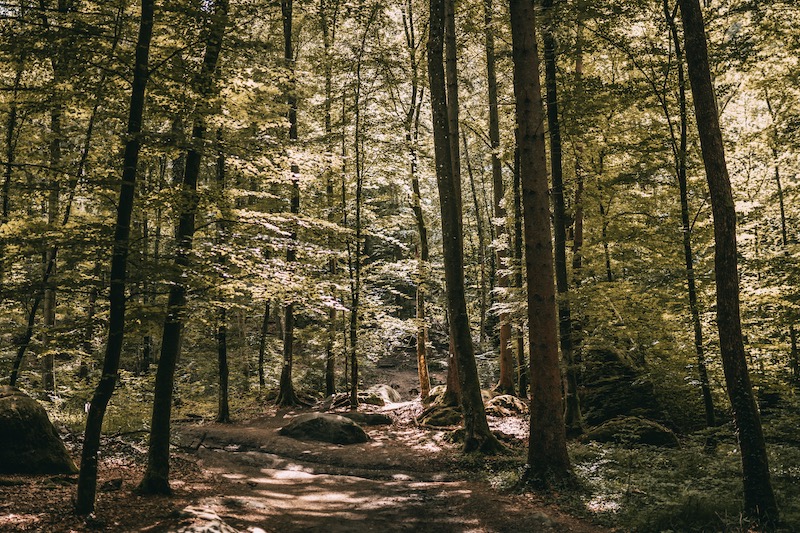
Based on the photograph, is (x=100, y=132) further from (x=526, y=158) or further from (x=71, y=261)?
(x=526, y=158)

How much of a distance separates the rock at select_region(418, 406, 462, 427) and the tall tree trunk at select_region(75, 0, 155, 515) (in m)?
9.31

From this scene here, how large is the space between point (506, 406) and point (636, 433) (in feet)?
14.4

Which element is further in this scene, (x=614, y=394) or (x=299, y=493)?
(x=614, y=394)

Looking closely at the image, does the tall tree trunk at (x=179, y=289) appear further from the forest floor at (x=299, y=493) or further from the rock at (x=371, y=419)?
the rock at (x=371, y=419)

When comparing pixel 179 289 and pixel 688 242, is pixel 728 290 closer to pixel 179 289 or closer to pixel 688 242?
pixel 688 242

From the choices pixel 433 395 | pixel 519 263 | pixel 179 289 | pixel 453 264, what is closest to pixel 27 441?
pixel 179 289

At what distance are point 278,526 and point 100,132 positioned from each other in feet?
25.0

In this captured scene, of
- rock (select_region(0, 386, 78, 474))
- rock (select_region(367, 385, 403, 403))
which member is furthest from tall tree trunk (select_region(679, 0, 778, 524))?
rock (select_region(367, 385, 403, 403))

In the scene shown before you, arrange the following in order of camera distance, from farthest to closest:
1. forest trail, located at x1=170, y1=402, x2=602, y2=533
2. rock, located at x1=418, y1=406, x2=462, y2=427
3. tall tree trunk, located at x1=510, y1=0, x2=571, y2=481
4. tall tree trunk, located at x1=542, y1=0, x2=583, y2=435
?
rock, located at x1=418, y1=406, x2=462, y2=427
tall tree trunk, located at x1=542, y1=0, x2=583, y2=435
tall tree trunk, located at x1=510, y1=0, x2=571, y2=481
forest trail, located at x1=170, y1=402, x2=602, y2=533

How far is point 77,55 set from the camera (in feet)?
19.5

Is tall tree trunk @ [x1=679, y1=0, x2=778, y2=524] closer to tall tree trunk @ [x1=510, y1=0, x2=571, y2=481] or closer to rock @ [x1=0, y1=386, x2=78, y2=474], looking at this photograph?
tall tree trunk @ [x1=510, y1=0, x2=571, y2=481]

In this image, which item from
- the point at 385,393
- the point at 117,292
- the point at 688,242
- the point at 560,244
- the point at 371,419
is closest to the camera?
the point at 117,292

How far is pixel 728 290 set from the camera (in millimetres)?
6082

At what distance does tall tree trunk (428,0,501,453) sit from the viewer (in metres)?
10.2
